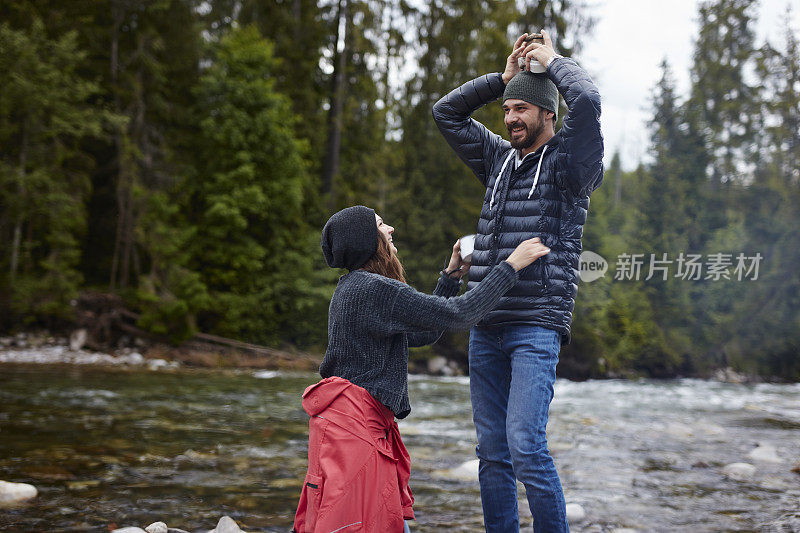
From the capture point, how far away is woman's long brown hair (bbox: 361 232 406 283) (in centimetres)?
266

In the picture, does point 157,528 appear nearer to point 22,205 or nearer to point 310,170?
point 22,205

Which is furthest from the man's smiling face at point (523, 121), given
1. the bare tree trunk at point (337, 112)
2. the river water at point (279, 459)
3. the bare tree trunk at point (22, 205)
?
the bare tree trunk at point (337, 112)

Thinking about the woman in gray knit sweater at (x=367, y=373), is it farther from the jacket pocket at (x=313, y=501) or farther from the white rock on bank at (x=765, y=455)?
the white rock on bank at (x=765, y=455)

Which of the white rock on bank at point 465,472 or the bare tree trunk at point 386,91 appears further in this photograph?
the bare tree trunk at point 386,91

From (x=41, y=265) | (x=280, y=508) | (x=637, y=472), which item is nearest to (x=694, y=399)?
(x=637, y=472)

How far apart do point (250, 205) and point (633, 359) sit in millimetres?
13030

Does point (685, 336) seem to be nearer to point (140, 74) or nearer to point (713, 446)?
point (713, 446)

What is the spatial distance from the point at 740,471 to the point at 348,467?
4320mm

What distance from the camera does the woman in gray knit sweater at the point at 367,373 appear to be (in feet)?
7.73

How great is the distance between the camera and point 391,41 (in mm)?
23250

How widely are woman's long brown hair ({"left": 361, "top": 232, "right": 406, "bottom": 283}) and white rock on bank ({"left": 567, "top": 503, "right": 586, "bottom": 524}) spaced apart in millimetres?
2061

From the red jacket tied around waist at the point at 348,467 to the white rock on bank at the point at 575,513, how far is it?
67.9 inches

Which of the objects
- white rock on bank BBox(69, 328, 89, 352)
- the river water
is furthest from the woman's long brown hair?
white rock on bank BBox(69, 328, 89, 352)
